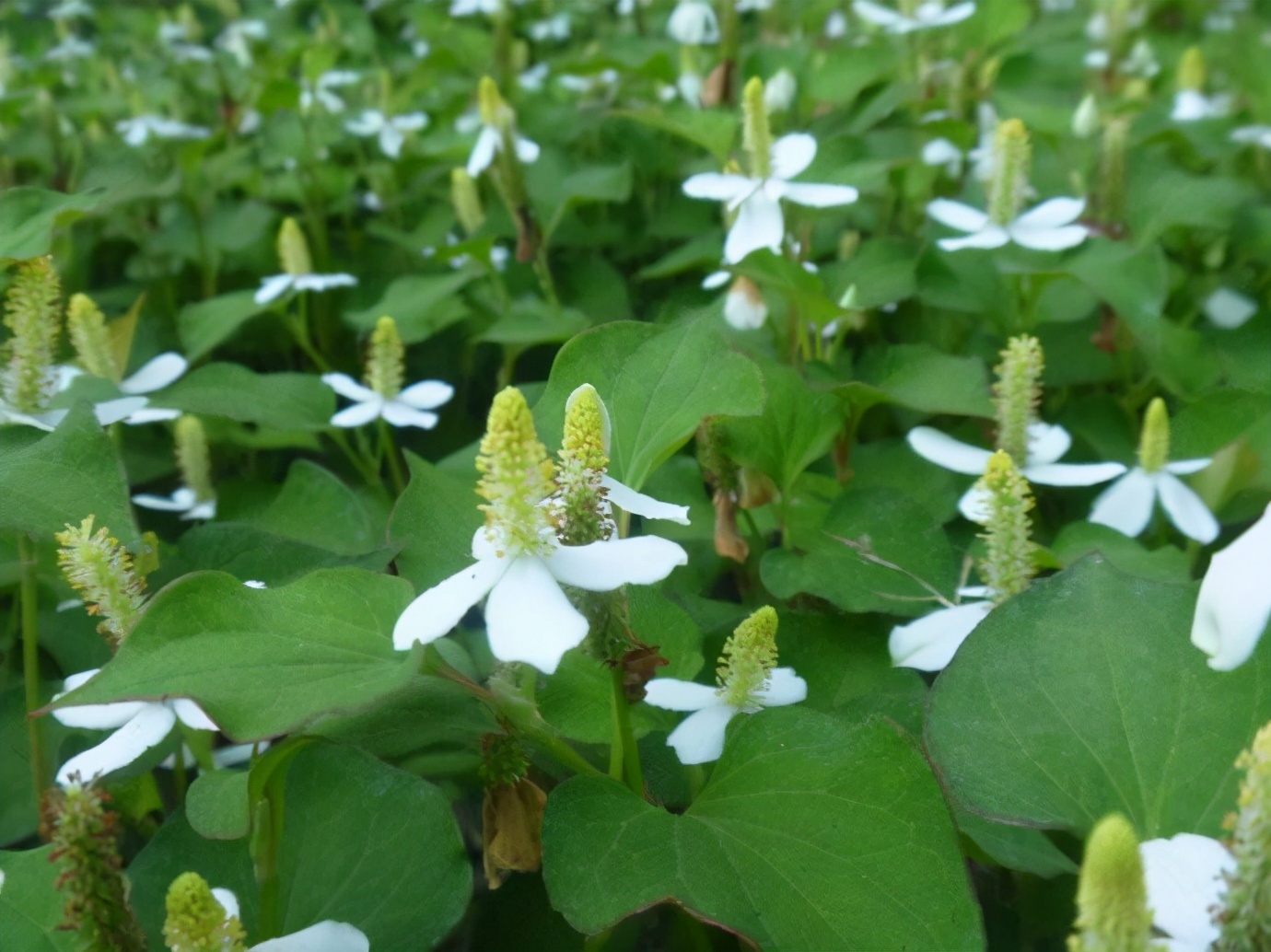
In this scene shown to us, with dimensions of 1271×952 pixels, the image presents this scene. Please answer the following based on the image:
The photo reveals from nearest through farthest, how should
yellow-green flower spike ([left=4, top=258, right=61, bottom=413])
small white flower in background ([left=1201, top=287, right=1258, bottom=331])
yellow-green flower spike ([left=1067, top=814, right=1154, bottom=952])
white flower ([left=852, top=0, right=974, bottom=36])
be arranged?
yellow-green flower spike ([left=1067, top=814, right=1154, bottom=952])
yellow-green flower spike ([left=4, top=258, right=61, bottom=413])
small white flower in background ([left=1201, top=287, right=1258, bottom=331])
white flower ([left=852, top=0, right=974, bottom=36])

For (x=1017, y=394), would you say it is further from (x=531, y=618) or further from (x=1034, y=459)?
(x=531, y=618)

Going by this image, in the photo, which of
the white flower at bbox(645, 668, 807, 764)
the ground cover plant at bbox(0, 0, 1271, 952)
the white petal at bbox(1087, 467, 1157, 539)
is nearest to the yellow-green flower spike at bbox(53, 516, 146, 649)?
the ground cover plant at bbox(0, 0, 1271, 952)

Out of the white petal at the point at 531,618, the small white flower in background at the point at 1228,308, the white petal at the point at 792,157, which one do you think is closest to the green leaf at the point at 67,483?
the white petal at the point at 531,618

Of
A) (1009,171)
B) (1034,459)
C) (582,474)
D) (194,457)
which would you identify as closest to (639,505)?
(582,474)

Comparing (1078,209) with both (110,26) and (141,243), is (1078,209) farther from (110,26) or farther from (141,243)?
(110,26)

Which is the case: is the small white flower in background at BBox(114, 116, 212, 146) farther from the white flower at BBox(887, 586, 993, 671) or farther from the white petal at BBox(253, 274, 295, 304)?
the white flower at BBox(887, 586, 993, 671)

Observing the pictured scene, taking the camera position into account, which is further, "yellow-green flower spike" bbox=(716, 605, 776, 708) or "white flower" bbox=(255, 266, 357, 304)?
"white flower" bbox=(255, 266, 357, 304)

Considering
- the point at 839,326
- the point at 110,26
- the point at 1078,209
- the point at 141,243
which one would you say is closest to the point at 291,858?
the point at 839,326
